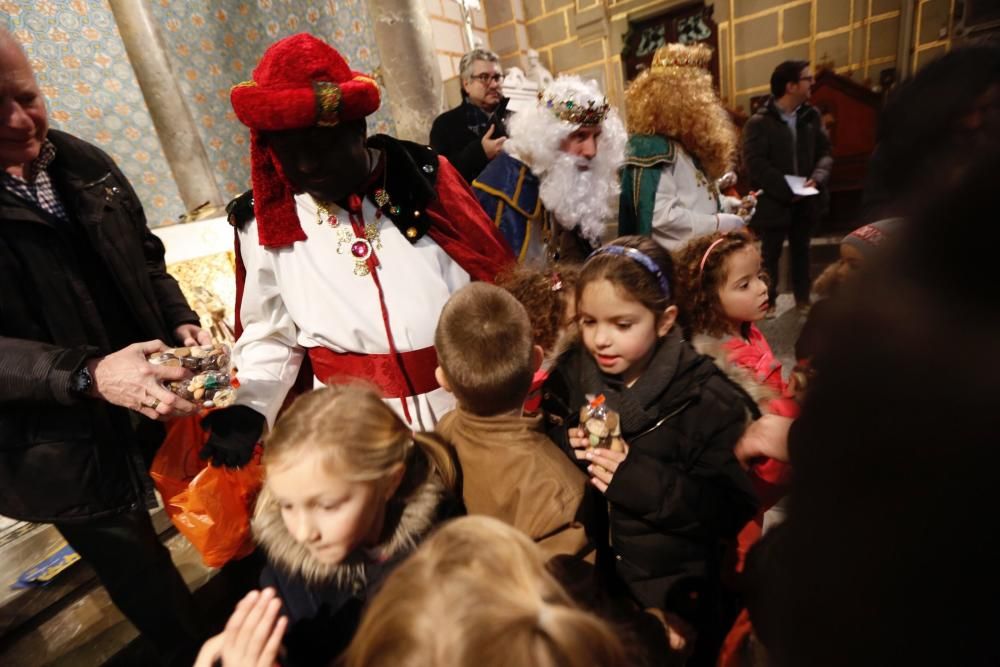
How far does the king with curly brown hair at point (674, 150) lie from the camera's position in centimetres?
263

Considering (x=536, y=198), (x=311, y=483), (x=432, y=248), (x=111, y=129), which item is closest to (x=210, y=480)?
(x=311, y=483)

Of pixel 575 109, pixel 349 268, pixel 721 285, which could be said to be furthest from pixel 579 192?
pixel 349 268

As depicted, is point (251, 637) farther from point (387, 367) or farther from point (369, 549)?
point (387, 367)

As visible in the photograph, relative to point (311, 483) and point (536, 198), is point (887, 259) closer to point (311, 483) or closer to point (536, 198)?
point (311, 483)

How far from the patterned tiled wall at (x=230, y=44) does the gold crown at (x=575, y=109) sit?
2176 millimetres

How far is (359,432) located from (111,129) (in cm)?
366

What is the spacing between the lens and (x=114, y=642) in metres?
2.21

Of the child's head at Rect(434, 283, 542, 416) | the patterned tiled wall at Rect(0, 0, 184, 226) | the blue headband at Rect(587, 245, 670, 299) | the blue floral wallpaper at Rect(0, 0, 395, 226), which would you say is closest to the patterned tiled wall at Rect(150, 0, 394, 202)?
the blue floral wallpaper at Rect(0, 0, 395, 226)

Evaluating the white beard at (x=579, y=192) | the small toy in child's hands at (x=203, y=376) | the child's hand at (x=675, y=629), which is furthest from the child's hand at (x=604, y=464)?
the white beard at (x=579, y=192)

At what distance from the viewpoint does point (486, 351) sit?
4.24ft

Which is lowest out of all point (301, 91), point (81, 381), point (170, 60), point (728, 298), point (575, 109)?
point (728, 298)

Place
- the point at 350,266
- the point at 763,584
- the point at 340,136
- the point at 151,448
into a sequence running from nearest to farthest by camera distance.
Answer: the point at 763,584 → the point at 340,136 → the point at 350,266 → the point at 151,448

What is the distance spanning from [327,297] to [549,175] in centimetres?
161

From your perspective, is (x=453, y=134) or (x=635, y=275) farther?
(x=453, y=134)
